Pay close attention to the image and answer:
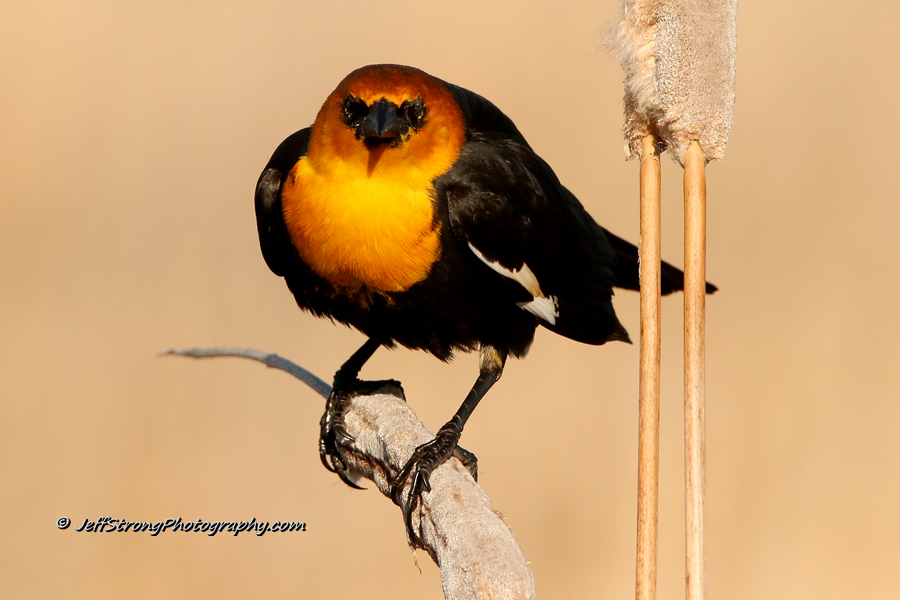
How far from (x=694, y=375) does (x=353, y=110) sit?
100 cm

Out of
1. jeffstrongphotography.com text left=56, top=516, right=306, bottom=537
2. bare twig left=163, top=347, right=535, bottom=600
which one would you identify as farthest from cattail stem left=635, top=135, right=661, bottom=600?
jeffstrongphotography.com text left=56, top=516, right=306, bottom=537

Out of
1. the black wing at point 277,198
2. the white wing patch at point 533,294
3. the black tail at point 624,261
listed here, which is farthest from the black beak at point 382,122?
the black tail at point 624,261

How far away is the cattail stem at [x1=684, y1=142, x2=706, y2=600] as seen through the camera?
122cm

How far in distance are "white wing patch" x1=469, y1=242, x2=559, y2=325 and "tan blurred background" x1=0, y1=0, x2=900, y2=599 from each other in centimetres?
105

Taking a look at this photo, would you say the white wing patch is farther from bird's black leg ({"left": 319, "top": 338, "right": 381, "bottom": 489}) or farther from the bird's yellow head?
bird's black leg ({"left": 319, "top": 338, "right": 381, "bottom": 489})

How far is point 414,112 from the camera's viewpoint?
1.96 meters

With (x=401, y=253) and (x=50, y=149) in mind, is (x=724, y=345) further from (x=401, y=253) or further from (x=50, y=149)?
(x=50, y=149)

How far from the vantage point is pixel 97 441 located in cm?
326

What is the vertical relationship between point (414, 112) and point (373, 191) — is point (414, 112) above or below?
above

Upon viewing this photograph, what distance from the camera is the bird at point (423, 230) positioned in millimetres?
1967

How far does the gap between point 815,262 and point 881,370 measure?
0.47m

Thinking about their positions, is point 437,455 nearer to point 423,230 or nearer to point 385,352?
point 423,230

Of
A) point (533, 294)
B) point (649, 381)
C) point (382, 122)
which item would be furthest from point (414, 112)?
point (649, 381)

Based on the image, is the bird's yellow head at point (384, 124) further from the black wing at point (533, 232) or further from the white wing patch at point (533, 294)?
the white wing patch at point (533, 294)
